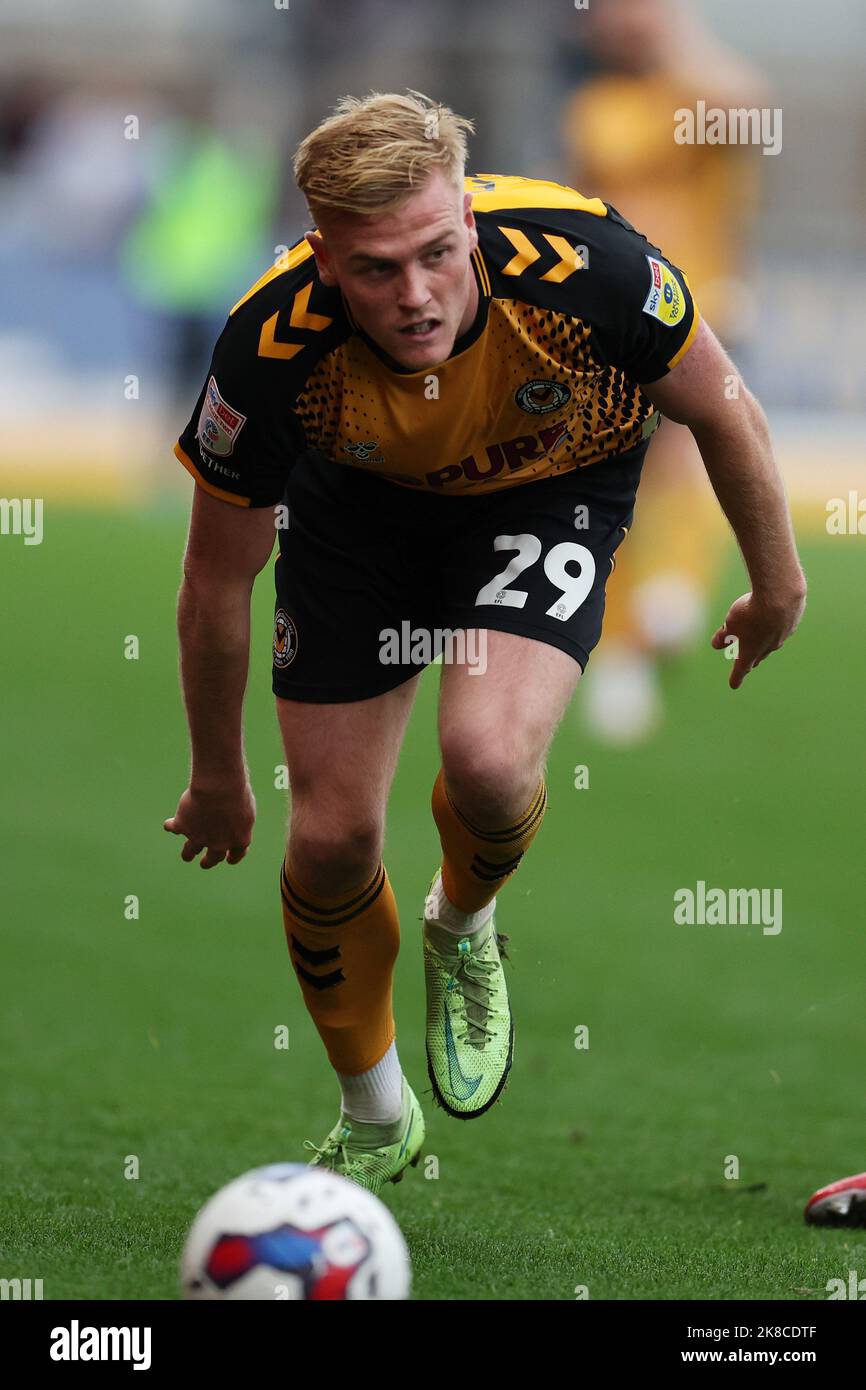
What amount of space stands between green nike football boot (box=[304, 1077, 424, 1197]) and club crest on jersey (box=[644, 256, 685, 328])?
6.18ft

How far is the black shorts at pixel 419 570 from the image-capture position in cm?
449

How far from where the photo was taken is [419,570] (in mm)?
4637

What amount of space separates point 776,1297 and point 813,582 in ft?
41.8

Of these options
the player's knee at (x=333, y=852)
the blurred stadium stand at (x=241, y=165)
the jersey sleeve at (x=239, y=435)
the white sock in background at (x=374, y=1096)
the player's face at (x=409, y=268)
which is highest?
the blurred stadium stand at (x=241, y=165)

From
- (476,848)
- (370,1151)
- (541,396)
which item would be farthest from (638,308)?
(370,1151)

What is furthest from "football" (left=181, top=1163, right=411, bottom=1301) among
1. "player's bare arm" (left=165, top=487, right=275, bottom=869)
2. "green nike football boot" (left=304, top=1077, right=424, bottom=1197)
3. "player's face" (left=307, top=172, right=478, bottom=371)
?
"player's face" (left=307, top=172, right=478, bottom=371)

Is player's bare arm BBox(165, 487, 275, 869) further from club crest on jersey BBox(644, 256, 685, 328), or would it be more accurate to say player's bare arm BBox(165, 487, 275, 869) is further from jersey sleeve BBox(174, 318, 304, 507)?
club crest on jersey BBox(644, 256, 685, 328)

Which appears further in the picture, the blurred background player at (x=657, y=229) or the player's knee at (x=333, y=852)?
the blurred background player at (x=657, y=229)

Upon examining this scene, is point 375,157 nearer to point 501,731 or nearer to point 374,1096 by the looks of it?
point 501,731

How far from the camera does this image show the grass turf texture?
174 inches

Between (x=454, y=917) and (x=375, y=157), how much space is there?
1845 mm

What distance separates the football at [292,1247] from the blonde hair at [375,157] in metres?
1.81

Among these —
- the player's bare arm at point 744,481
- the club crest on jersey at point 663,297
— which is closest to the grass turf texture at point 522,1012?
the player's bare arm at point 744,481

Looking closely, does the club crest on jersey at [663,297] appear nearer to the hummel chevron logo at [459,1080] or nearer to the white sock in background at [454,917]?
the white sock in background at [454,917]
